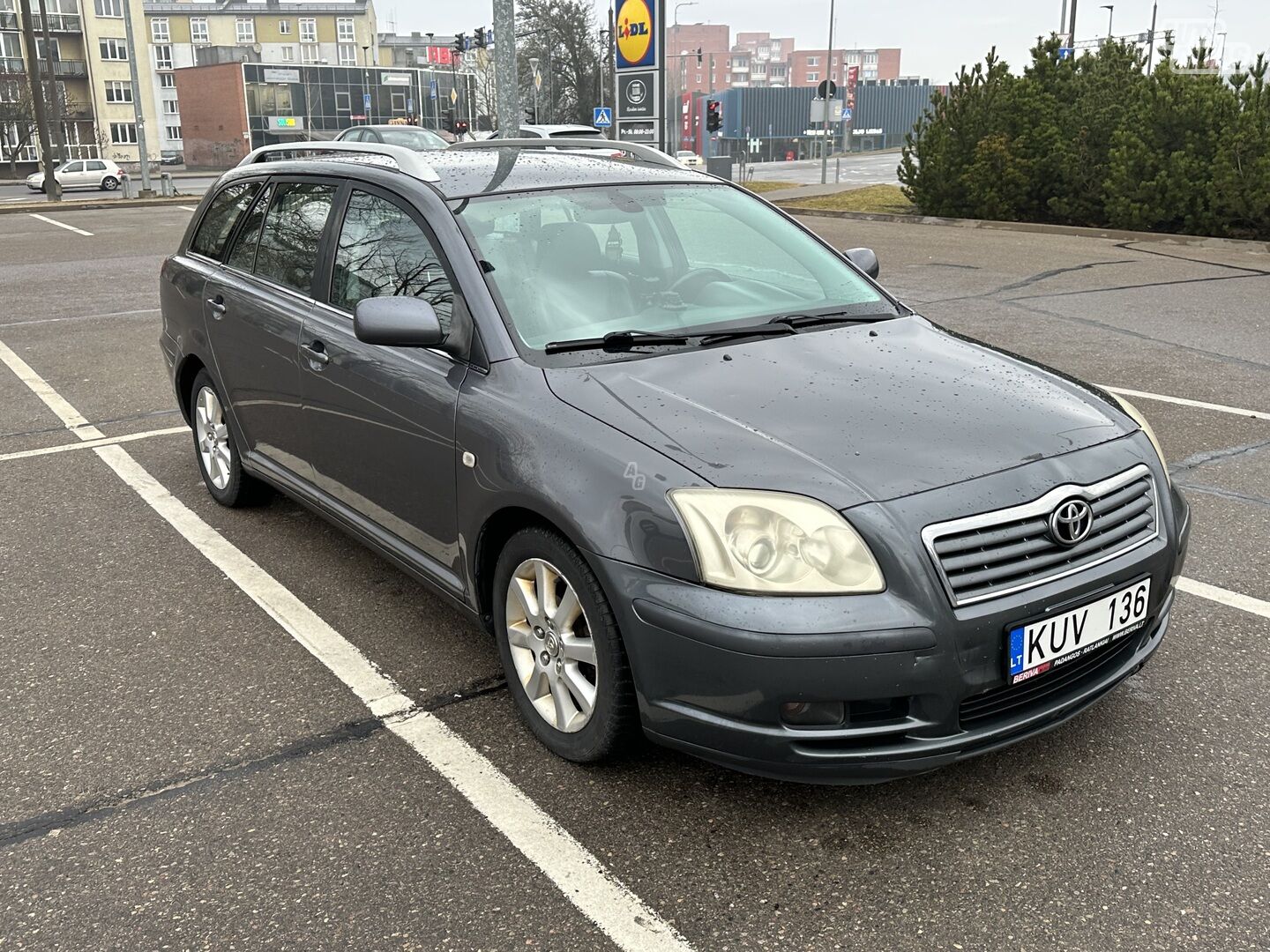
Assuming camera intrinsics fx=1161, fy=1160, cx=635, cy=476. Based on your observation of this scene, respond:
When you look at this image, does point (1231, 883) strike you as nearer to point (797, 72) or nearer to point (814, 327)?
point (814, 327)

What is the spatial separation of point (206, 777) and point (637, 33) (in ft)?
60.3

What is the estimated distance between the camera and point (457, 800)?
118 inches

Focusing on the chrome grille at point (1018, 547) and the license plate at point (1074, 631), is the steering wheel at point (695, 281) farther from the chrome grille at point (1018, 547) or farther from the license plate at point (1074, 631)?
the license plate at point (1074, 631)

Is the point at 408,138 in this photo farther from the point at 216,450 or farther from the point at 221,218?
the point at 216,450

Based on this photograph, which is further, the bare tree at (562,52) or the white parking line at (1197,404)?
the bare tree at (562,52)

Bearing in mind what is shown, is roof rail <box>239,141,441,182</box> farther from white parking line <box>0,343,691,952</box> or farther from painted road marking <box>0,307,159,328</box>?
painted road marking <box>0,307,159,328</box>

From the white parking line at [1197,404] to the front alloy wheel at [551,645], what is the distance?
4814 mm

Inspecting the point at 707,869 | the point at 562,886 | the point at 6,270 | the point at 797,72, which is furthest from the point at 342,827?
the point at 797,72

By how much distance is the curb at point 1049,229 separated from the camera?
50.7 feet

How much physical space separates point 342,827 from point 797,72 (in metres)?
210

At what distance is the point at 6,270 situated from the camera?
Answer: 15.4 meters

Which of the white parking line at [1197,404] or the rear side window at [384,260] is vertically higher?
the rear side window at [384,260]

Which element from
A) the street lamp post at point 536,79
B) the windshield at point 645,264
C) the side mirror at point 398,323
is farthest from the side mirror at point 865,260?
the street lamp post at point 536,79

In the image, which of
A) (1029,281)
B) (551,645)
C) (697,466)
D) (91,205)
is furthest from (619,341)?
(91,205)
